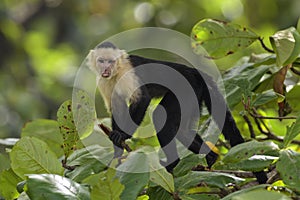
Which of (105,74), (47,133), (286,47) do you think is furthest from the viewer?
(105,74)

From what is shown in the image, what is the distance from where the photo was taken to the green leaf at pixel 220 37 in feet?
5.09

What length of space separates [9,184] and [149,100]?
3.02 feet

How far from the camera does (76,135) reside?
128 centimetres

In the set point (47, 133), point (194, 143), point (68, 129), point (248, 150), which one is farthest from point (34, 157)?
point (194, 143)

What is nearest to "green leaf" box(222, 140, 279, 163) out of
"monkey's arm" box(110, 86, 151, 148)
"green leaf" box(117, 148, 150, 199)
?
"green leaf" box(117, 148, 150, 199)

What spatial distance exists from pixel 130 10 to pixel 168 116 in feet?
10.6

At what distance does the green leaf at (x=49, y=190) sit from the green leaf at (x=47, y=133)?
2.19ft

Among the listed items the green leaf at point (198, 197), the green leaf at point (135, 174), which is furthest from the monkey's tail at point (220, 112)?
the green leaf at point (135, 174)

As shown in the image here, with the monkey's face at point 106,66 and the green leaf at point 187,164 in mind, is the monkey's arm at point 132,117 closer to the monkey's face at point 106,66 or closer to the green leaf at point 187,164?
the monkey's face at point 106,66

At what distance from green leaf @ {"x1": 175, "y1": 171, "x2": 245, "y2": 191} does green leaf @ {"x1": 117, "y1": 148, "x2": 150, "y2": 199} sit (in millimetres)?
144

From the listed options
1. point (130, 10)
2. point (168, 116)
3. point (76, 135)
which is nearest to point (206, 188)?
point (76, 135)

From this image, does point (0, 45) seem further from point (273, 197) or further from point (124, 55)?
point (273, 197)

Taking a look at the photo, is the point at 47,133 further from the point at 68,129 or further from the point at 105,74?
the point at 105,74

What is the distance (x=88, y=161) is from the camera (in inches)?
50.5
